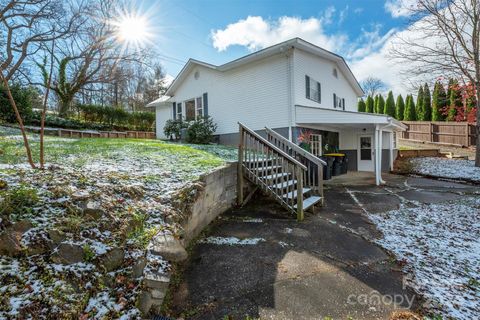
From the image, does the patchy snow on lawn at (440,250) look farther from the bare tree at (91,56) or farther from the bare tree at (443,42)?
the bare tree at (91,56)

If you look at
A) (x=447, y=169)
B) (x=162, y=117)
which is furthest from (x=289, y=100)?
(x=162, y=117)

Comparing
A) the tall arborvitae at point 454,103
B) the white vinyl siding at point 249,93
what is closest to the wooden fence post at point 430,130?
the tall arborvitae at point 454,103

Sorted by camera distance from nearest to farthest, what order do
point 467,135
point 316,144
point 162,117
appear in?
point 316,144, point 467,135, point 162,117

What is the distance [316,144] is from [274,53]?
4.35m

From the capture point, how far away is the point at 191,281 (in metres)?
2.61

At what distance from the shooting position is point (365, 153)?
1245cm

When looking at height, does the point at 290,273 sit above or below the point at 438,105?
below

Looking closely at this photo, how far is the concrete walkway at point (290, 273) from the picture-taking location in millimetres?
2258

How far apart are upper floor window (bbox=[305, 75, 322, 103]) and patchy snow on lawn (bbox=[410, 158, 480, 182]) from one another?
5764mm

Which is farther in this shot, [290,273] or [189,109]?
[189,109]

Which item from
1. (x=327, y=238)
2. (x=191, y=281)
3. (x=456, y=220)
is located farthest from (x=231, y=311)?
(x=456, y=220)

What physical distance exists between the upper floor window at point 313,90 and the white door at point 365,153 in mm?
3347

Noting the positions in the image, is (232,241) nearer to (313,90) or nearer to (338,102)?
(313,90)

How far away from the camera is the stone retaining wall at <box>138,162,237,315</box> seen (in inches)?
81.1
